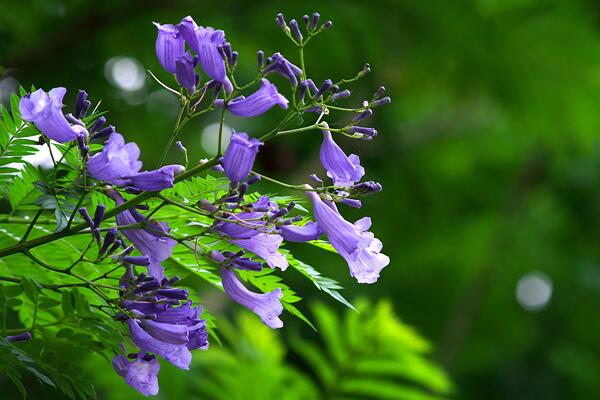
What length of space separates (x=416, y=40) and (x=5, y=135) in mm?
4864

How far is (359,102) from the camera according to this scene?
6527 millimetres

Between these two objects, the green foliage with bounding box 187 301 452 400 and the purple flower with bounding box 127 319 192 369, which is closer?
the purple flower with bounding box 127 319 192 369

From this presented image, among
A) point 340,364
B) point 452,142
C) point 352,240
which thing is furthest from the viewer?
point 452,142

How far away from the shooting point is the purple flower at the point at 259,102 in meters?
1.42

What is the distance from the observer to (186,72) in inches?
56.6

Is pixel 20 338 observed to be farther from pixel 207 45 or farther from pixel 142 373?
pixel 207 45

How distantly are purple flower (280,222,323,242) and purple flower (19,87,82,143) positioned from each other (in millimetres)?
372

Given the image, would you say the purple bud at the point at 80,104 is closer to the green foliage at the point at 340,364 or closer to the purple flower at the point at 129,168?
the purple flower at the point at 129,168

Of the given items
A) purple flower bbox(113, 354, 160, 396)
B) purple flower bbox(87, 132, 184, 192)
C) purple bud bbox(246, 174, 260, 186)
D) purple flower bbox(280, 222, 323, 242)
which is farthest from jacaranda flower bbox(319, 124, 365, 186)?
purple flower bbox(113, 354, 160, 396)

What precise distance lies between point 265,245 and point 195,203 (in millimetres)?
144

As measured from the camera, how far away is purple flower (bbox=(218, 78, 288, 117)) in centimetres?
142

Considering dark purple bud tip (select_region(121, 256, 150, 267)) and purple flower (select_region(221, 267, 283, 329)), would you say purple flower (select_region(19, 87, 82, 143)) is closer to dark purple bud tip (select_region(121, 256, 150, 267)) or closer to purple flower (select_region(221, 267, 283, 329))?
dark purple bud tip (select_region(121, 256, 150, 267))

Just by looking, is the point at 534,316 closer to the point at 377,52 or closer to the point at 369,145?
the point at 369,145

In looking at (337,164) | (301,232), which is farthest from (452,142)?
(301,232)
